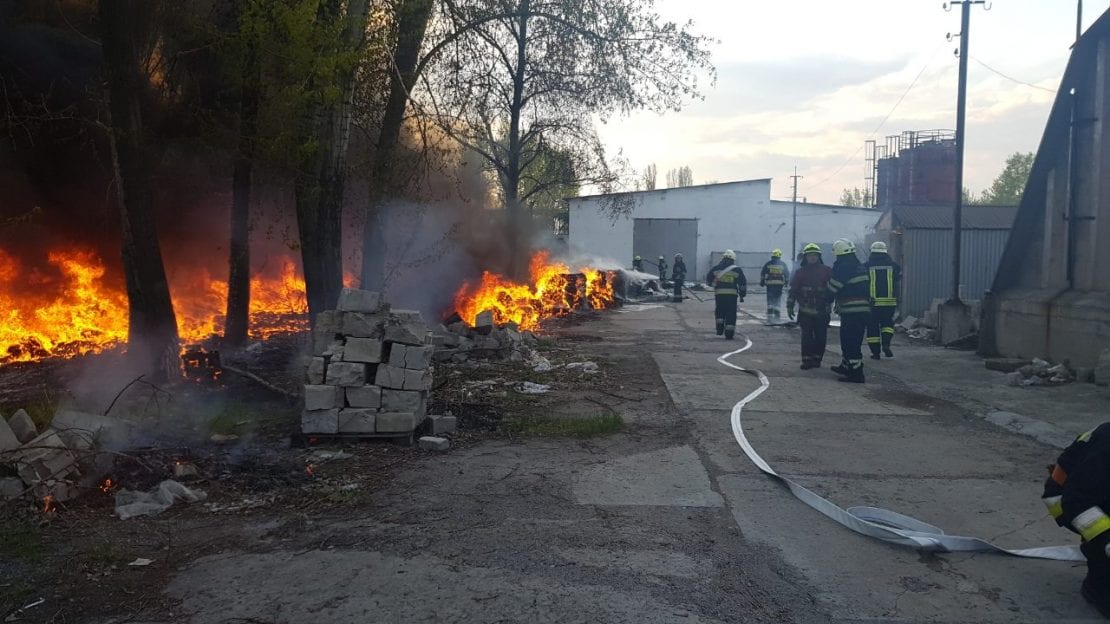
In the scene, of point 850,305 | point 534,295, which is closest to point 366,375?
point 850,305

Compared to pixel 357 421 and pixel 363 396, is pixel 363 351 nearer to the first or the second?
pixel 363 396

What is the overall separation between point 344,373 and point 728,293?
949cm

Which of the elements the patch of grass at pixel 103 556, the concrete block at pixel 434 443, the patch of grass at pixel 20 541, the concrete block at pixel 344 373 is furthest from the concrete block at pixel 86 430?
the concrete block at pixel 434 443

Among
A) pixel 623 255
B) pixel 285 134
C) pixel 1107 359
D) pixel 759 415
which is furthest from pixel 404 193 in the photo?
pixel 623 255

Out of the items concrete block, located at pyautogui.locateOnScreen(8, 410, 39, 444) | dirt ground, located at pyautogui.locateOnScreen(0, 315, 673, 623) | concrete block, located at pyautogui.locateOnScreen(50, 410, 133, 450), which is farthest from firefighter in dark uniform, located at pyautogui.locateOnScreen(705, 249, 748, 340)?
concrete block, located at pyautogui.locateOnScreen(8, 410, 39, 444)

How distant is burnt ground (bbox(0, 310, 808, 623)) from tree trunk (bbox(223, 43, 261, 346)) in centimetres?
354

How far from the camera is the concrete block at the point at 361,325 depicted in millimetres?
6277

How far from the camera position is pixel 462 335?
445 inches

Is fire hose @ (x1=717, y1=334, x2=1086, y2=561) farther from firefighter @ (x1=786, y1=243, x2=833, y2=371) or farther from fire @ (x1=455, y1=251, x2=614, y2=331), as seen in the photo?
fire @ (x1=455, y1=251, x2=614, y2=331)

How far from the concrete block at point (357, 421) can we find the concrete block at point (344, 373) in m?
0.25

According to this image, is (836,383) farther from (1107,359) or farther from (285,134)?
(285,134)

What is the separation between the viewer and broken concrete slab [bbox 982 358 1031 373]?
10.4 meters

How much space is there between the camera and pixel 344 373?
20.3 ft

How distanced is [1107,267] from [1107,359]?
1870 millimetres
